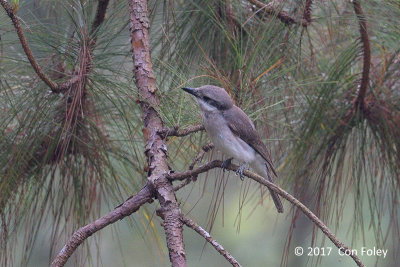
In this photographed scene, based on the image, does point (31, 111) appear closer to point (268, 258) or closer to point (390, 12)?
point (390, 12)

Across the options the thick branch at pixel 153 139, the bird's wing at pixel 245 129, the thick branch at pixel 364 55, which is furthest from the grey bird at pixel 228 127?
the thick branch at pixel 364 55

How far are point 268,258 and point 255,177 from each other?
4.22 m

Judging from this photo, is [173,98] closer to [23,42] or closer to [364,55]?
[23,42]

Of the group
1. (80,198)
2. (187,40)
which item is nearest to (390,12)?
(187,40)

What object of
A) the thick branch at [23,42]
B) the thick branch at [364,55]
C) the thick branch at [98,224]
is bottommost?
the thick branch at [98,224]

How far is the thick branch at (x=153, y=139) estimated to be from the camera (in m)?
1.08

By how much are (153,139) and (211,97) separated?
38cm

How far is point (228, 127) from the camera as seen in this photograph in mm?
1794

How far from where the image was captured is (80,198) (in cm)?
178

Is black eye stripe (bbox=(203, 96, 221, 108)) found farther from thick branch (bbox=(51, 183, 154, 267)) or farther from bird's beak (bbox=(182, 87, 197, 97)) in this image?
thick branch (bbox=(51, 183, 154, 267))

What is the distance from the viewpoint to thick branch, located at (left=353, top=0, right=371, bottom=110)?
1.71 meters

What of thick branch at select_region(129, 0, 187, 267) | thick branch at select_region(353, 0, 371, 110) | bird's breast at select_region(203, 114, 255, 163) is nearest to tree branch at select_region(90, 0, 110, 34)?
thick branch at select_region(129, 0, 187, 267)

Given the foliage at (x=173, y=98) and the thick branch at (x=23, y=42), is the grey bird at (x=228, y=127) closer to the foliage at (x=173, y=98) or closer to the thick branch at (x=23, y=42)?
the foliage at (x=173, y=98)

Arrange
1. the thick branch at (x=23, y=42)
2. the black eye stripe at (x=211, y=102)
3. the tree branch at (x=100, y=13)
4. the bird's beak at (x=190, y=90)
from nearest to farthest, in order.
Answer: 1. the thick branch at (x=23, y=42)
2. the bird's beak at (x=190, y=90)
3. the black eye stripe at (x=211, y=102)
4. the tree branch at (x=100, y=13)
